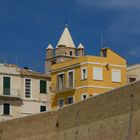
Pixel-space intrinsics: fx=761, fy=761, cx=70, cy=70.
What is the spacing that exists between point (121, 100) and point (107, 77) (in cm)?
2684

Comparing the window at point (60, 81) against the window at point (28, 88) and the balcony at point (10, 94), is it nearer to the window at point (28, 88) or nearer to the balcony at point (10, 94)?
the window at point (28, 88)

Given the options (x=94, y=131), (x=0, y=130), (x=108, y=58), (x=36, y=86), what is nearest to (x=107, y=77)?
(x=108, y=58)

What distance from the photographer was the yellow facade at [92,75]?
67.8 m

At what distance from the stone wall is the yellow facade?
11.2 metres

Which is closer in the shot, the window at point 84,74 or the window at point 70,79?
the window at point 84,74

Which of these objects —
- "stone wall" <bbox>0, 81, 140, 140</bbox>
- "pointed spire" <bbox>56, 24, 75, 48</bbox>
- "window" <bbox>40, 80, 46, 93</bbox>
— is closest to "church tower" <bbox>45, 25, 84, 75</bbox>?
"pointed spire" <bbox>56, 24, 75, 48</bbox>

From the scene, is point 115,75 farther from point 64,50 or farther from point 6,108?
point 64,50

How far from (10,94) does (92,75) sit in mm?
8260

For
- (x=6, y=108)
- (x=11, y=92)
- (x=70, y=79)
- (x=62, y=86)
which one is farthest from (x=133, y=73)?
(x=6, y=108)

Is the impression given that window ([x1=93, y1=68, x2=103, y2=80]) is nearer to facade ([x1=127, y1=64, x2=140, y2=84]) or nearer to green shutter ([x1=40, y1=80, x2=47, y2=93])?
facade ([x1=127, y1=64, x2=140, y2=84])

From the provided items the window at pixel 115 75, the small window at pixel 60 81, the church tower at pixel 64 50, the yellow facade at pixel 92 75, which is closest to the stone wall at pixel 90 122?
the yellow facade at pixel 92 75

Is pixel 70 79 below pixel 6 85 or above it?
above

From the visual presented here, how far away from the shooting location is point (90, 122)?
4622 cm

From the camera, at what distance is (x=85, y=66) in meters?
67.8
